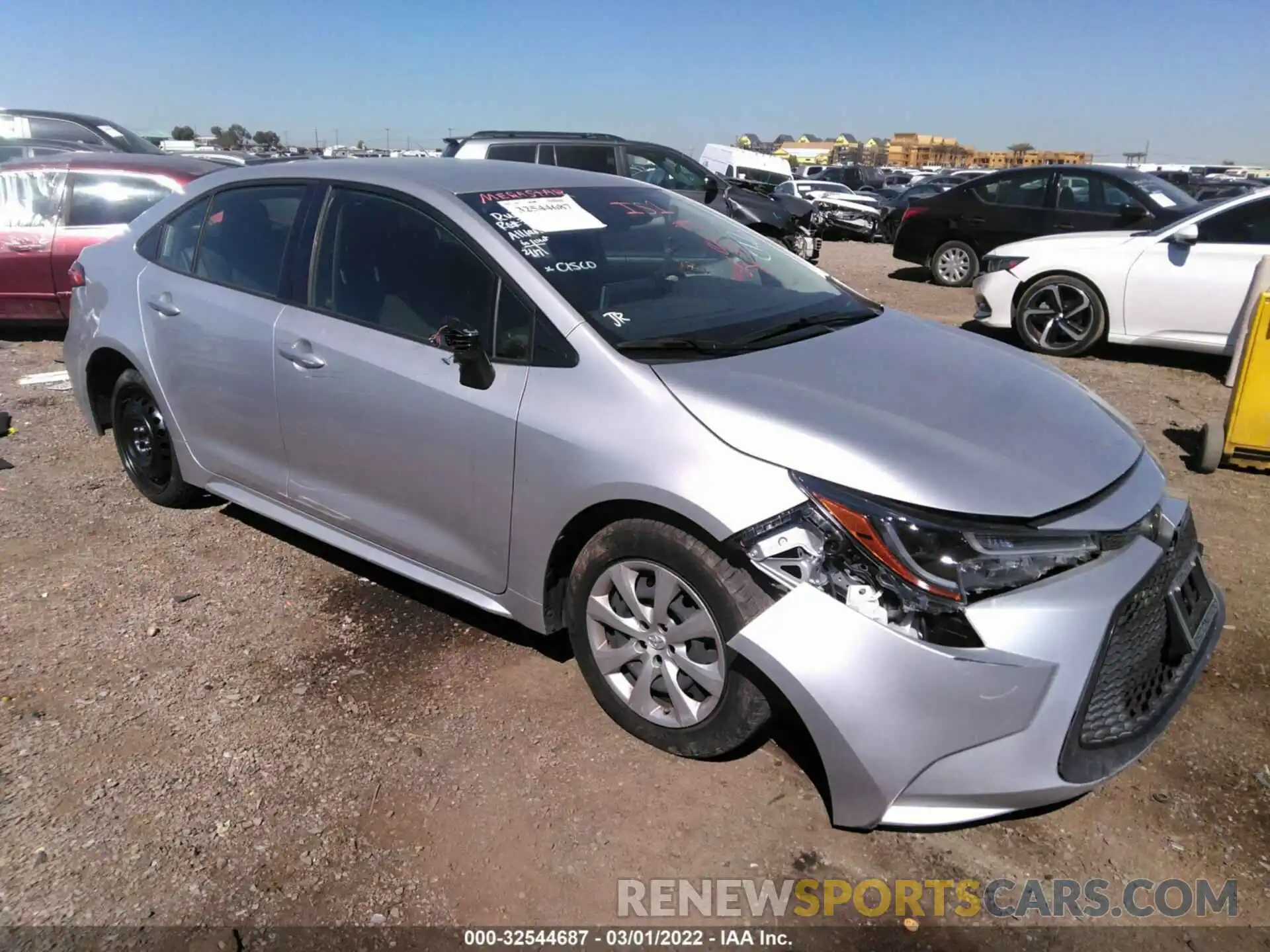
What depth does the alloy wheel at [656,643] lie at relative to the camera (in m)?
2.63

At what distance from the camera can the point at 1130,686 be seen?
2.45 metres

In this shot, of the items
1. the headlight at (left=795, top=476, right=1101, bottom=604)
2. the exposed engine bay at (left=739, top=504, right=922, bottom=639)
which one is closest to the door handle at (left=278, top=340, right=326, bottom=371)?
the exposed engine bay at (left=739, top=504, right=922, bottom=639)

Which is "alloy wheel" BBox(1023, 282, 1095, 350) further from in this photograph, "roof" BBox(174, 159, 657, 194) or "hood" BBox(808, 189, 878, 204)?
"hood" BBox(808, 189, 878, 204)

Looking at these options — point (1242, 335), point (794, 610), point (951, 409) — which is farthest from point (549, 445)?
point (1242, 335)

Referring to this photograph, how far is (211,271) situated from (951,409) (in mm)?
3125

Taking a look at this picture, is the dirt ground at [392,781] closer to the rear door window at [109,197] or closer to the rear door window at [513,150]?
the rear door window at [109,197]

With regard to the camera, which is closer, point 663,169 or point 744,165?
point 663,169

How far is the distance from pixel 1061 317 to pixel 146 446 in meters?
6.99

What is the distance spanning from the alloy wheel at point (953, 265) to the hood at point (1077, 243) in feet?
14.7

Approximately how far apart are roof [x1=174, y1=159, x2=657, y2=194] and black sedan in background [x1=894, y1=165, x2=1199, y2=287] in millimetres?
7891

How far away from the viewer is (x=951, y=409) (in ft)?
9.00

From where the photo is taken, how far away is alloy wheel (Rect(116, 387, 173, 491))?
14.9 ft

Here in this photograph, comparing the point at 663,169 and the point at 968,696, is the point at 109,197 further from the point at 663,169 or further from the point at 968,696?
the point at 968,696

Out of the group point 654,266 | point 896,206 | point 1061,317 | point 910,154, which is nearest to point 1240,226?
point 1061,317
